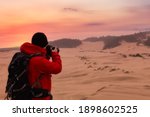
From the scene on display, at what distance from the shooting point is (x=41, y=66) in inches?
185

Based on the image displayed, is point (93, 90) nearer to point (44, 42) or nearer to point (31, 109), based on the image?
point (31, 109)

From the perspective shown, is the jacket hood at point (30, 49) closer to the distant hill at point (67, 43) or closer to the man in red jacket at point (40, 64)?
the man in red jacket at point (40, 64)

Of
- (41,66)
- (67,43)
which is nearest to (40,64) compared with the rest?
(41,66)

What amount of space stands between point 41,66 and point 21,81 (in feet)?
1.10

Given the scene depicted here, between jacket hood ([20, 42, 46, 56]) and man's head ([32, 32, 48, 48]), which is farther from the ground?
man's head ([32, 32, 48, 48])

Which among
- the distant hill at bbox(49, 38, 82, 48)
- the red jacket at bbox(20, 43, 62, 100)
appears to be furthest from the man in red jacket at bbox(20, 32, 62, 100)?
the distant hill at bbox(49, 38, 82, 48)

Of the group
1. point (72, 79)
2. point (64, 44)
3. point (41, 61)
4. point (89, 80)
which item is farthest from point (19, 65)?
point (64, 44)

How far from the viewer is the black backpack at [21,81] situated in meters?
4.74

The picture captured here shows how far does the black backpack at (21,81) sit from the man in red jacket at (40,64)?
0.05m

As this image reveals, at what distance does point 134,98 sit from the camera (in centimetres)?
709

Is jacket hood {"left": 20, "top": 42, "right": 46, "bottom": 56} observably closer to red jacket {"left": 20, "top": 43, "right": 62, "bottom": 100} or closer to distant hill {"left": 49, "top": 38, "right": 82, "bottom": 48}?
red jacket {"left": 20, "top": 43, "right": 62, "bottom": 100}

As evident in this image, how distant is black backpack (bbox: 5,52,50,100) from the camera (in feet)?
15.6

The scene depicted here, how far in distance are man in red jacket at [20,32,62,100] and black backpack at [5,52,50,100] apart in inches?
2.1

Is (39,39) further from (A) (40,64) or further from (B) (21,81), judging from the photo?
(B) (21,81)
